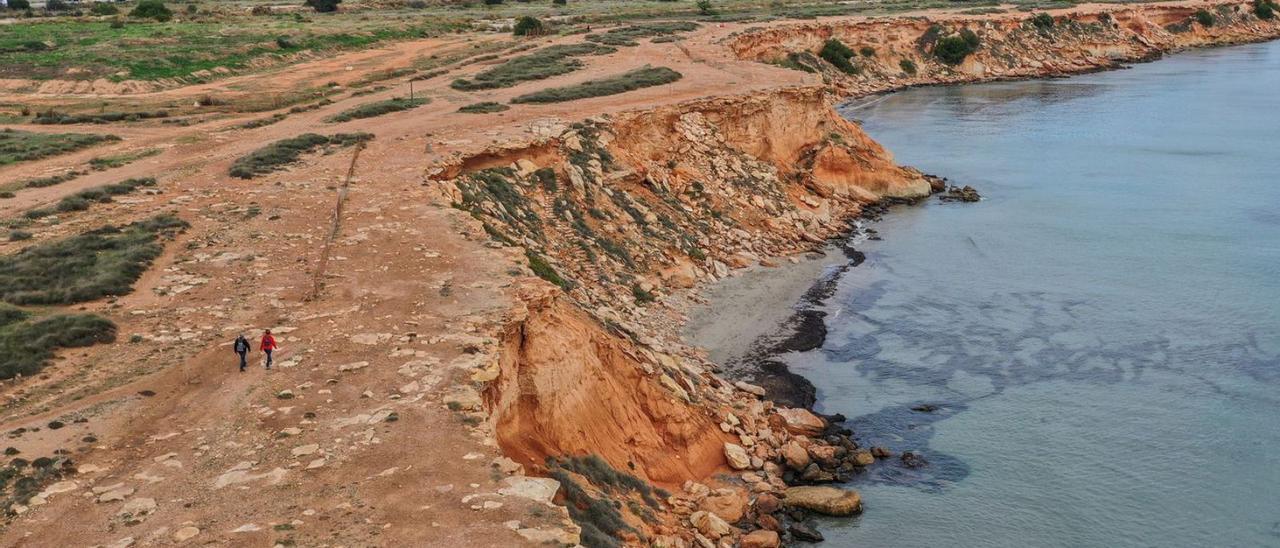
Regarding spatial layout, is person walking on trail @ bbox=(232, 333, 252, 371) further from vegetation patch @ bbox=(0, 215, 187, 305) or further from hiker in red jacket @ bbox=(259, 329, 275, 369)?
vegetation patch @ bbox=(0, 215, 187, 305)

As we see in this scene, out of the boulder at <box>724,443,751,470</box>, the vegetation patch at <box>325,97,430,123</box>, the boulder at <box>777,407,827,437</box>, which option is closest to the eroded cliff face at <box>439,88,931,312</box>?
the boulder at <box>777,407,827,437</box>

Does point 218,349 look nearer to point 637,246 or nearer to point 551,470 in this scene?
point 551,470

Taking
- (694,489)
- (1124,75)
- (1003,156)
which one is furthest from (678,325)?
(1124,75)

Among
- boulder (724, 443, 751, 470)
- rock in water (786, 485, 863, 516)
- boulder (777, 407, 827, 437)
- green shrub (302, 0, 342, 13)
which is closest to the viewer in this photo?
rock in water (786, 485, 863, 516)

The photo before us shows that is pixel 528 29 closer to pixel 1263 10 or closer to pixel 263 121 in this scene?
pixel 263 121

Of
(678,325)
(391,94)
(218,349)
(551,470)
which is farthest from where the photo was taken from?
(391,94)

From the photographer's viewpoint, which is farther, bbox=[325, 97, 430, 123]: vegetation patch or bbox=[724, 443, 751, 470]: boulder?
bbox=[325, 97, 430, 123]: vegetation patch
